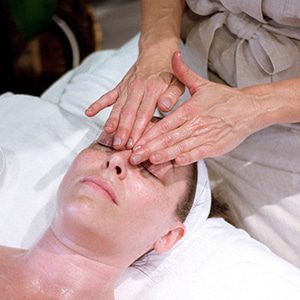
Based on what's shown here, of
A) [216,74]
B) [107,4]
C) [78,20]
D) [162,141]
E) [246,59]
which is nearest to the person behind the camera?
[162,141]

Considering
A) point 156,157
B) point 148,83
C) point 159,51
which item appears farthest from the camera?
point 159,51

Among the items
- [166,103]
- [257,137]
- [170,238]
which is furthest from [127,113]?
[257,137]

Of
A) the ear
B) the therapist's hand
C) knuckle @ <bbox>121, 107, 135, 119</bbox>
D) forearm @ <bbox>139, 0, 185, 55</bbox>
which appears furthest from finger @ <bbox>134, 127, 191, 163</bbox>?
forearm @ <bbox>139, 0, 185, 55</bbox>

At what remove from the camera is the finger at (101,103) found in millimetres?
1475

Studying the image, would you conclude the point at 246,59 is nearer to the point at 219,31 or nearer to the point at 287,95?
the point at 219,31

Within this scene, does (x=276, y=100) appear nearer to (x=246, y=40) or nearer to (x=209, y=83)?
(x=209, y=83)

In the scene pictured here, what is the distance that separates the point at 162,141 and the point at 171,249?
360 millimetres

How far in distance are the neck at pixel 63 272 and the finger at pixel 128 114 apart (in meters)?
0.27

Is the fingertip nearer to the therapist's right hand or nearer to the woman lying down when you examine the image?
the therapist's right hand

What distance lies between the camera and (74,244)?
1.36 metres

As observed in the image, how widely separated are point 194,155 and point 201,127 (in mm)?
72

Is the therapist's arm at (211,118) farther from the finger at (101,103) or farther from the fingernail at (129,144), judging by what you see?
the finger at (101,103)

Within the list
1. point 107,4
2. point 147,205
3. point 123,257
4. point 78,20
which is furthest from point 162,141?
point 107,4

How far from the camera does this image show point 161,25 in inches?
66.1
